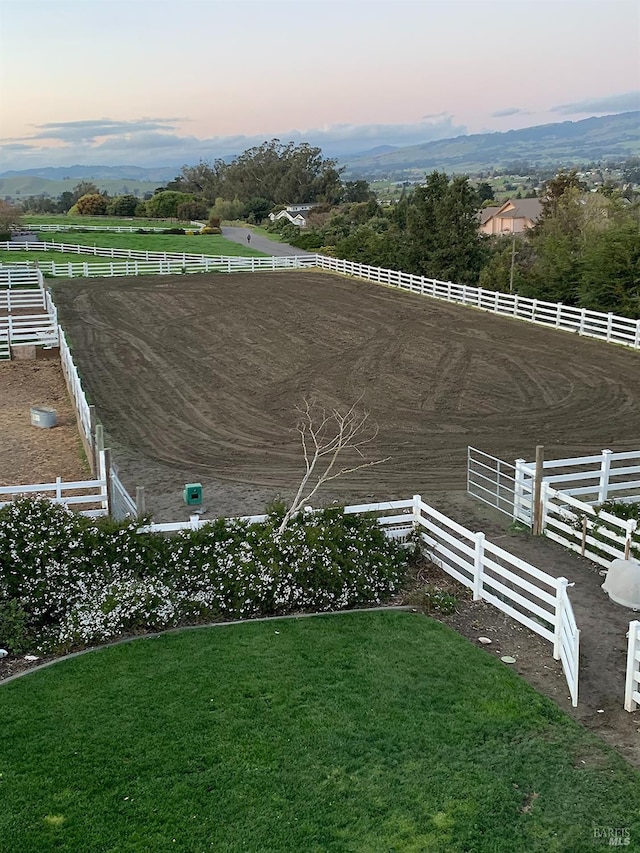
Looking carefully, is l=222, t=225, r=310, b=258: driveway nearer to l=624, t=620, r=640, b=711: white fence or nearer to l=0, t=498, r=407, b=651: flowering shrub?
l=0, t=498, r=407, b=651: flowering shrub

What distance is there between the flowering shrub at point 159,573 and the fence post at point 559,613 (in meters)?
2.55

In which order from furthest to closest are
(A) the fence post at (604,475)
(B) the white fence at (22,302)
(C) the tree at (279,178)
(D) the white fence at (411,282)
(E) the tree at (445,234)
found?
(C) the tree at (279,178) → (E) the tree at (445,234) → (B) the white fence at (22,302) → (D) the white fence at (411,282) → (A) the fence post at (604,475)

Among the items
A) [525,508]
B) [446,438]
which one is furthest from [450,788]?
[446,438]

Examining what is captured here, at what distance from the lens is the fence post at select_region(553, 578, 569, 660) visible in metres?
8.91

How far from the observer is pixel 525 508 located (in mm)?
13562

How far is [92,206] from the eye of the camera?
10881 cm

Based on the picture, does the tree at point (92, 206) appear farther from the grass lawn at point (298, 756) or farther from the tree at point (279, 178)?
the grass lawn at point (298, 756)

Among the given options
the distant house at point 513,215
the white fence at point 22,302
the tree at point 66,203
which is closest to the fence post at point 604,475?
the white fence at point 22,302

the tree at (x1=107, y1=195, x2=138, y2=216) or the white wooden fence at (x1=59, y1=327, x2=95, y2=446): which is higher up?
the tree at (x1=107, y1=195, x2=138, y2=216)

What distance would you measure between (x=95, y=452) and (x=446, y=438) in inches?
298

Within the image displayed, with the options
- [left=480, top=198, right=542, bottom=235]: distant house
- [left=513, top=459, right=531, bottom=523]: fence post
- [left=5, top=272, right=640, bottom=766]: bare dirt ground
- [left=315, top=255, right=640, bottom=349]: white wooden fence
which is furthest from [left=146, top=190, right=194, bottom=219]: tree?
[left=513, top=459, right=531, bottom=523]: fence post

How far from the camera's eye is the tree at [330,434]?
1664cm

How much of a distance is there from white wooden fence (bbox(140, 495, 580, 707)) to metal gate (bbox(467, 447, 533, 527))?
1.28 m

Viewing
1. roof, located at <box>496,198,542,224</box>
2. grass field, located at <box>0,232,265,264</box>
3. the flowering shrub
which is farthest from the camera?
roof, located at <box>496,198,542,224</box>
